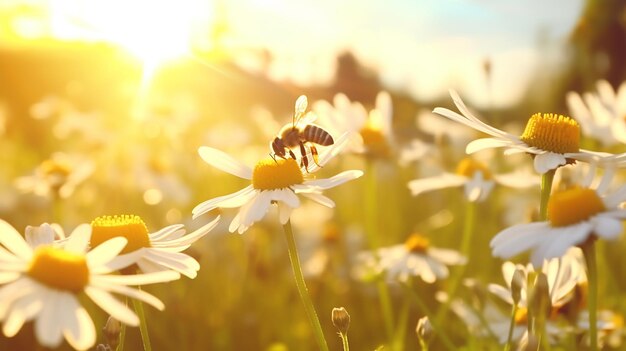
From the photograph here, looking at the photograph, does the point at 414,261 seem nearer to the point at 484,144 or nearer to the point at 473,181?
the point at 473,181

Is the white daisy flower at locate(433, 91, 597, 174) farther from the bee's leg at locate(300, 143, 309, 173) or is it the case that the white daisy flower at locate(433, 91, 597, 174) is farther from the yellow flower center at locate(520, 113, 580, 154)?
the bee's leg at locate(300, 143, 309, 173)

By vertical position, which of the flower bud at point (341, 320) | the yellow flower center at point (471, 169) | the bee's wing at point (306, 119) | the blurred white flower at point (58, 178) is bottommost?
the blurred white flower at point (58, 178)

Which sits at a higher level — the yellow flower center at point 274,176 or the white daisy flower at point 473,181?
the yellow flower center at point 274,176

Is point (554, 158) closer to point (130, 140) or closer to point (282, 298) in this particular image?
point (282, 298)

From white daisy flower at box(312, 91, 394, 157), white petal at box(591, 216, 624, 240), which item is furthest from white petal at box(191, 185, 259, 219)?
white daisy flower at box(312, 91, 394, 157)

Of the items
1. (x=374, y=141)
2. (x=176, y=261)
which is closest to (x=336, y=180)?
(x=176, y=261)

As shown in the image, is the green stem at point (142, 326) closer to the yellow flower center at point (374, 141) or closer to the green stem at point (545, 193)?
the green stem at point (545, 193)

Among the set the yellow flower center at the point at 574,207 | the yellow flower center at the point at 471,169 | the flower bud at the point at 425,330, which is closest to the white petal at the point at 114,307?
the flower bud at the point at 425,330

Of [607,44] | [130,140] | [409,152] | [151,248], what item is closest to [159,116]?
Answer: [130,140]
